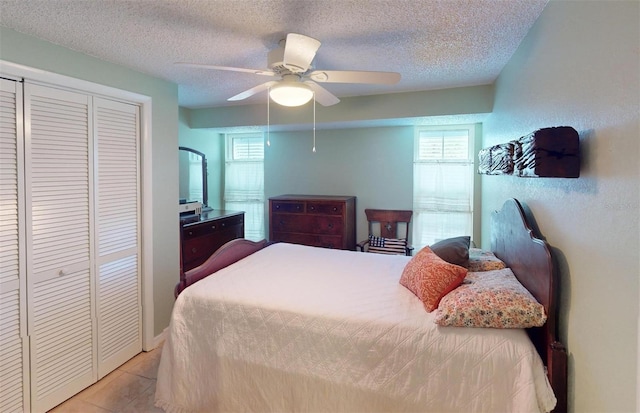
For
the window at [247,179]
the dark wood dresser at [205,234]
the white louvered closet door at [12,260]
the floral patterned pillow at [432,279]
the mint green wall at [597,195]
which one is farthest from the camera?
the window at [247,179]

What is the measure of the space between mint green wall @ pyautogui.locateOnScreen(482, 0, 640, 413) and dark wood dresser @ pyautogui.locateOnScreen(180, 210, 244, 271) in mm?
3116

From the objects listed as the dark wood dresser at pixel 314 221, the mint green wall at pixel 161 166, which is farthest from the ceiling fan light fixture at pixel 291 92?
the dark wood dresser at pixel 314 221

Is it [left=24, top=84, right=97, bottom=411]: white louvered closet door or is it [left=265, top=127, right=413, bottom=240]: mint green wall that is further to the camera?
[left=265, top=127, right=413, bottom=240]: mint green wall

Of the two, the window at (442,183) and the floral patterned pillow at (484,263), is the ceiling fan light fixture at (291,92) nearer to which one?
the floral patterned pillow at (484,263)

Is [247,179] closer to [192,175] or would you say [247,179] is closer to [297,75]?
[192,175]

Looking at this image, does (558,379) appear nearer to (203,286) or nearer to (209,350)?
(209,350)

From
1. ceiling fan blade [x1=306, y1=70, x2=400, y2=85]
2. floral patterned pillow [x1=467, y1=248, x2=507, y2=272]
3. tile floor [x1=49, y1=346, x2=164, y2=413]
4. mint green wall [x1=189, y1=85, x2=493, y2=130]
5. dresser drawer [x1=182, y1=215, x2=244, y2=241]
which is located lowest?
tile floor [x1=49, y1=346, x2=164, y2=413]

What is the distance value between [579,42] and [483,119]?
217 cm

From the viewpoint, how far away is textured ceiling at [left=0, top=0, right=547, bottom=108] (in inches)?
64.7

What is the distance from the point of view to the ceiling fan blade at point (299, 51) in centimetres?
162

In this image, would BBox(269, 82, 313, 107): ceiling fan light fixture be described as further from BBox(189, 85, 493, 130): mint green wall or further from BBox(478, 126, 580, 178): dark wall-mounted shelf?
BBox(189, 85, 493, 130): mint green wall

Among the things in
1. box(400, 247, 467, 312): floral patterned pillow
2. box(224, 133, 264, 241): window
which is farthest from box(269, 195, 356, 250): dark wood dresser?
box(400, 247, 467, 312): floral patterned pillow

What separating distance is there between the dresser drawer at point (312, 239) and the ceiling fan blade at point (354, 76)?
7.29 feet

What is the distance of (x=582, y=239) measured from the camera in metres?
1.30
